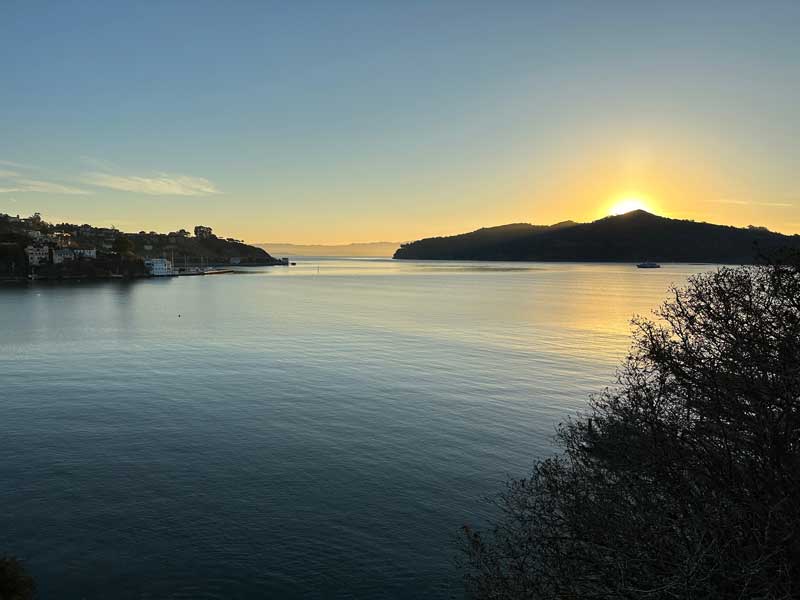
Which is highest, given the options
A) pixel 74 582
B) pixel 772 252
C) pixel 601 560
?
pixel 772 252

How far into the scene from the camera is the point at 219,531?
25.0 m

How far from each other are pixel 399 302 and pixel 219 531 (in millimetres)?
127368

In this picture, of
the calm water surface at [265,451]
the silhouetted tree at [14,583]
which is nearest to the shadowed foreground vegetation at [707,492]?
the calm water surface at [265,451]

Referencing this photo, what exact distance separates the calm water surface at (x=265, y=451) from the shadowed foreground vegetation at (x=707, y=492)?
240 inches

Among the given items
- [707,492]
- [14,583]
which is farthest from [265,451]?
[707,492]

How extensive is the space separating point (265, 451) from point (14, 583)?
17.6 m

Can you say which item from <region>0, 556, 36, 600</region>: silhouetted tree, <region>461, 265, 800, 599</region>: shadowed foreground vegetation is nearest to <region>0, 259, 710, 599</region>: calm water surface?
<region>0, 556, 36, 600</region>: silhouetted tree

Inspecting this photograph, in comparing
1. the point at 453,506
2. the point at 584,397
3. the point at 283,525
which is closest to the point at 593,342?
the point at 584,397

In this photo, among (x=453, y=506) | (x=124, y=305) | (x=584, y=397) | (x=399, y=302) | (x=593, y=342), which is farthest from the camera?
(x=399, y=302)

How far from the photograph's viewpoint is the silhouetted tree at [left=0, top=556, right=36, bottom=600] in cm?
1827

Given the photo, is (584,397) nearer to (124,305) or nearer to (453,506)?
(453,506)

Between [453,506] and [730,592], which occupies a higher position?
[730,592]

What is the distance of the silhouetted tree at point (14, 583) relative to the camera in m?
18.3

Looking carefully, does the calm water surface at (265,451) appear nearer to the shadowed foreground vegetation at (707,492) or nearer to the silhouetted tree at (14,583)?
the silhouetted tree at (14,583)
